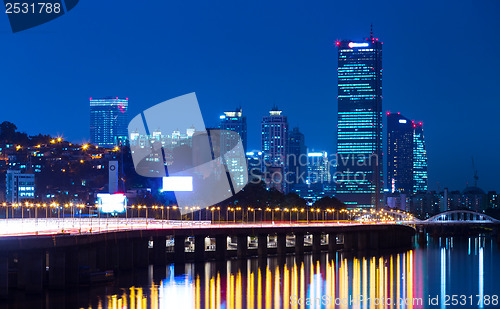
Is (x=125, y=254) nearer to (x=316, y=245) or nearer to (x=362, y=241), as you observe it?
(x=316, y=245)

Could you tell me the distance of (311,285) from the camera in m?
76.9

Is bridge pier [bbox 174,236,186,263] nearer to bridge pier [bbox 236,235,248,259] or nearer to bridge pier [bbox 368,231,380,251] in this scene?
bridge pier [bbox 236,235,248,259]

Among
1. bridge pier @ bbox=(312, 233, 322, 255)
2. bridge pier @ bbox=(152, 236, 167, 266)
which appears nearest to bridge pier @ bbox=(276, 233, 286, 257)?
bridge pier @ bbox=(312, 233, 322, 255)

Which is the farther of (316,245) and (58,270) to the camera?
(316,245)

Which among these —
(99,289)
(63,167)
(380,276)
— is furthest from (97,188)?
(99,289)

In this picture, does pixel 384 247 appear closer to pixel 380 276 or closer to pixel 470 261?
pixel 470 261

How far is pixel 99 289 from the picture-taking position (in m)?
67.7

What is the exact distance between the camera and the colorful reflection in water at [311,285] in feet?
213

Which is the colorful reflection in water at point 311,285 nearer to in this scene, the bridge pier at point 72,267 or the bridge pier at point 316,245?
the bridge pier at point 72,267

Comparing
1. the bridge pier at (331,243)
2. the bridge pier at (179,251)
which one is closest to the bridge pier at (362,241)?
the bridge pier at (331,243)

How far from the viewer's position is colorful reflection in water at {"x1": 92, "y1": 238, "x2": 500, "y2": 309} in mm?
64812

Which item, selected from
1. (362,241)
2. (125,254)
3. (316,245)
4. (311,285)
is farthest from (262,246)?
(311,285)

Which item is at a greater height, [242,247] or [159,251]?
[159,251]

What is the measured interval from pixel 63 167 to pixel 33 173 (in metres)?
10.4
